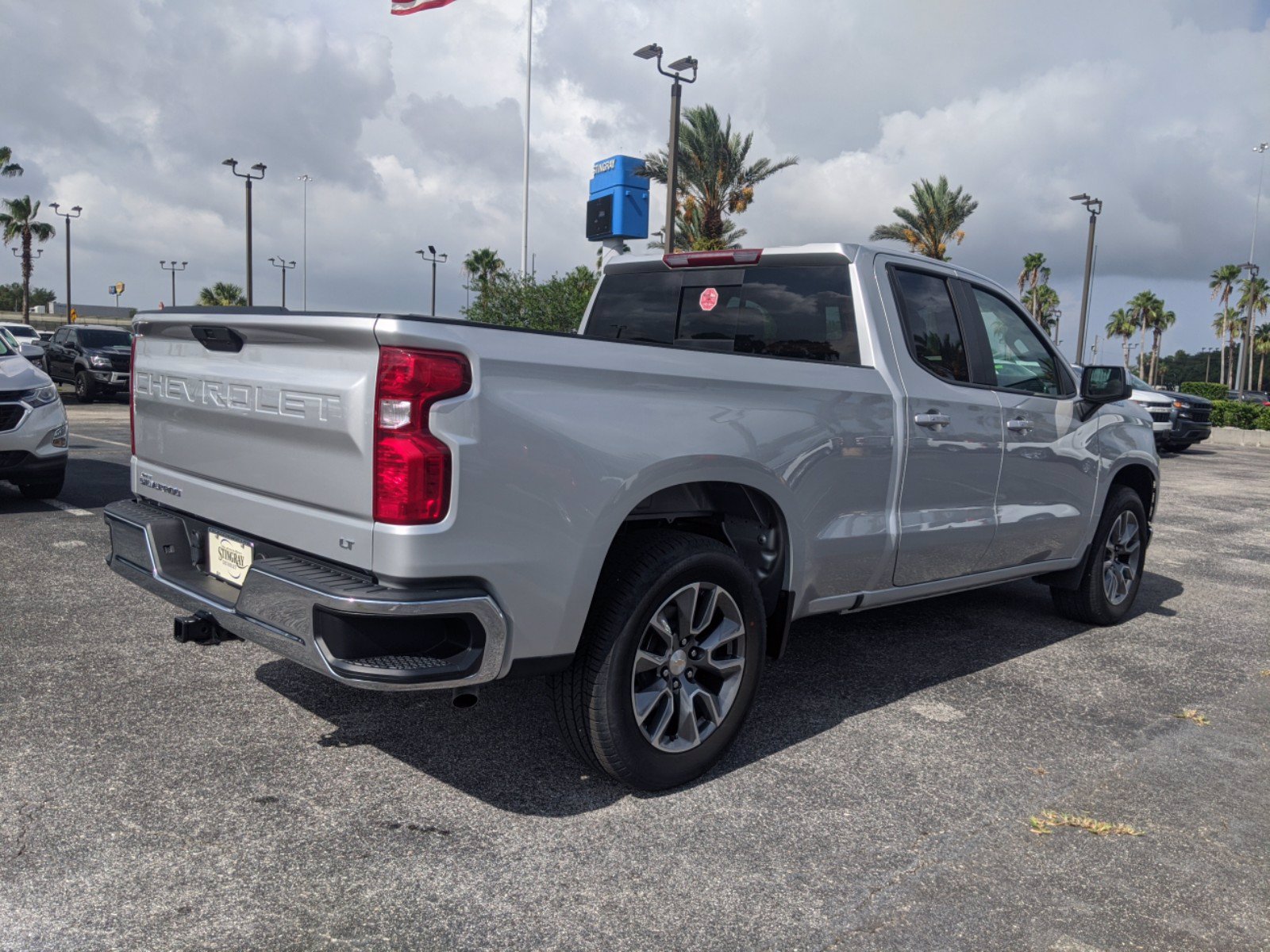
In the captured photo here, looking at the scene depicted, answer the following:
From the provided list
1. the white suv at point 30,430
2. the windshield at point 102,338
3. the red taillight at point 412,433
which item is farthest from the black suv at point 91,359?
the red taillight at point 412,433

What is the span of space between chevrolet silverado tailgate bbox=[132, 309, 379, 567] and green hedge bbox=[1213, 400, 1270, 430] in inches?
1227

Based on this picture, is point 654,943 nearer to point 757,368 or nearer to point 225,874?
point 225,874

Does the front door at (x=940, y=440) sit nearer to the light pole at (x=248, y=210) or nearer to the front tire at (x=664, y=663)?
the front tire at (x=664, y=663)

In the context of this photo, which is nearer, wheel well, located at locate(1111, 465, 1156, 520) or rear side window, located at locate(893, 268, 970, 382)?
rear side window, located at locate(893, 268, 970, 382)

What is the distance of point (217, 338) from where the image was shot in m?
3.26

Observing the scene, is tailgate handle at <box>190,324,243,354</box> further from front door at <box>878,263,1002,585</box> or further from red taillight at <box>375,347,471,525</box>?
front door at <box>878,263,1002,585</box>

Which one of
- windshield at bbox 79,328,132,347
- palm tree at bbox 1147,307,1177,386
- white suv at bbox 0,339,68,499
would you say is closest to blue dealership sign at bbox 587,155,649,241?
white suv at bbox 0,339,68,499

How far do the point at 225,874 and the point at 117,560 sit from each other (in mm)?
1515

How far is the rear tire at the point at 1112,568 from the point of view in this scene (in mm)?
5680

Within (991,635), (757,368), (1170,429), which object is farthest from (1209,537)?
(1170,429)

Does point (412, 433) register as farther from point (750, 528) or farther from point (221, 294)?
point (221, 294)

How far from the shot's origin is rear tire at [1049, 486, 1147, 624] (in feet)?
18.6

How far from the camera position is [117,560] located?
12.3ft

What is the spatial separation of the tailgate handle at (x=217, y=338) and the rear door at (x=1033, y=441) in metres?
3.16
